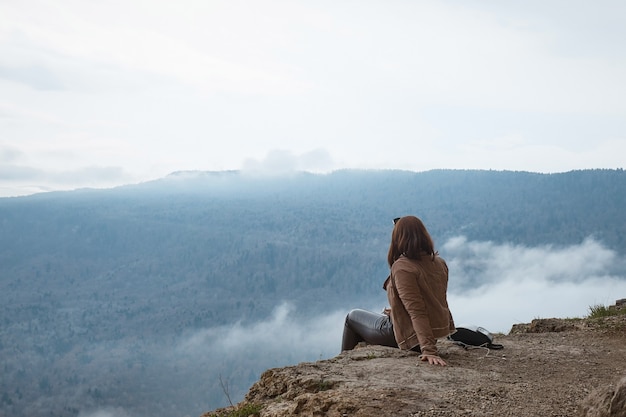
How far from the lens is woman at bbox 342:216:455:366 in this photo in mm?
7191

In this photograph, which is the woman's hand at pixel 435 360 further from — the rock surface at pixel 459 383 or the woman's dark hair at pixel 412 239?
the woman's dark hair at pixel 412 239

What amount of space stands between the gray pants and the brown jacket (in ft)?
1.84

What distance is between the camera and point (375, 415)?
17.9ft

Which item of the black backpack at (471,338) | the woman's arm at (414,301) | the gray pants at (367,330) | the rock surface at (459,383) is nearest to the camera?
the rock surface at (459,383)

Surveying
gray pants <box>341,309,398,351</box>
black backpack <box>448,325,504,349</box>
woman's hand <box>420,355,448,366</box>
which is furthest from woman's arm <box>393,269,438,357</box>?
black backpack <box>448,325,504,349</box>

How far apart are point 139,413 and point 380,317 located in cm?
20432

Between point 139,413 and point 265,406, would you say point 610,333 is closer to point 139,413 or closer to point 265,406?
point 265,406

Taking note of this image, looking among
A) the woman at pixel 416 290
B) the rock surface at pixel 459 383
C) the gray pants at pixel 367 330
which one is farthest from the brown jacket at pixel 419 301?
the gray pants at pixel 367 330

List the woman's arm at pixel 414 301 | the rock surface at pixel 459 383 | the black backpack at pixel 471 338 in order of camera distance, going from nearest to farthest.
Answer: the rock surface at pixel 459 383
the woman's arm at pixel 414 301
the black backpack at pixel 471 338

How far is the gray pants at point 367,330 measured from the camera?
27.1 feet

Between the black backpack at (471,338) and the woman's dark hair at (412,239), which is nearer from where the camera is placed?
the woman's dark hair at (412,239)

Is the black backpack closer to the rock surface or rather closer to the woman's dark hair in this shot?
the rock surface

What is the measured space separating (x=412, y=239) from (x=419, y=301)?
747 millimetres

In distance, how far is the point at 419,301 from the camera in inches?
283
